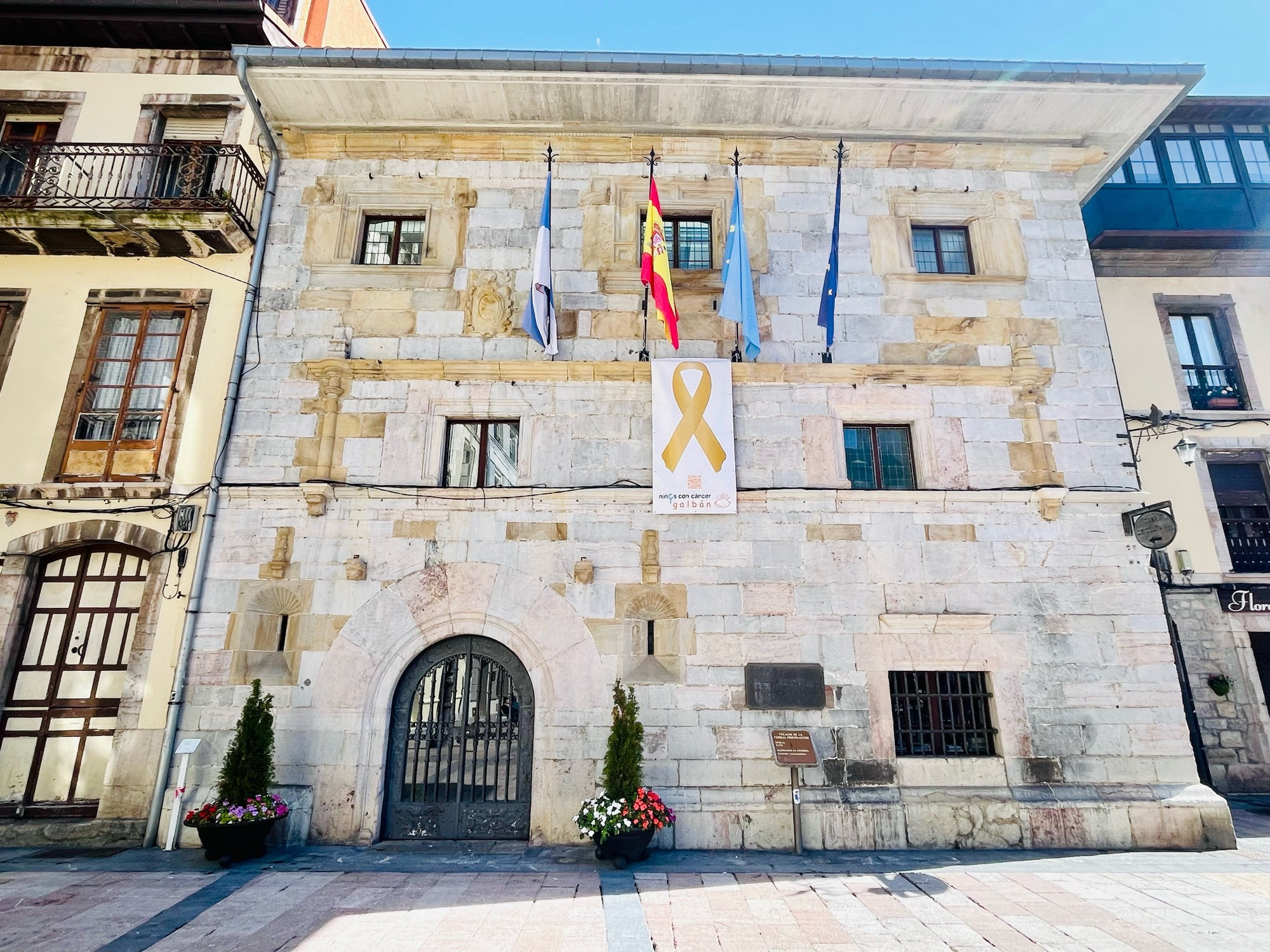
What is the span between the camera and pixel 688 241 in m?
10.1

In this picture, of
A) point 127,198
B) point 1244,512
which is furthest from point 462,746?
point 1244,512

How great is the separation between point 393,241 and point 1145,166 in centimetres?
1522

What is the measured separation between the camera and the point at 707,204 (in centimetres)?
1009

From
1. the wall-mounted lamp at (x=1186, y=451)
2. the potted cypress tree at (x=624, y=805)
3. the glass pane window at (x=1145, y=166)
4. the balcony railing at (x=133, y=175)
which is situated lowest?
the potted cypress tree at (x=624, y=805)

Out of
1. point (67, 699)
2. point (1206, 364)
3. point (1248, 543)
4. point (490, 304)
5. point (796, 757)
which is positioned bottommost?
point (796, 757)

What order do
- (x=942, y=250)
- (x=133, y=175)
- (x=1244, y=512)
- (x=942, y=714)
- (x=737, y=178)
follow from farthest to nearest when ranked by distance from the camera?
(x=1244, y=512) → (x=942, y=250) → (x=133, y=175) → (x=737, y=178) → (x=942, y=714)

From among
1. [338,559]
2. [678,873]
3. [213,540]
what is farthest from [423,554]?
[678,873]

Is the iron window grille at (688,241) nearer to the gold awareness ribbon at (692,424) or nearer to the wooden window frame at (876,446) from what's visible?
the gold awareness ribbon at (692,424)

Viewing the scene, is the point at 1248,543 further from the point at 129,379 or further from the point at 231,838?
the point at 129,379

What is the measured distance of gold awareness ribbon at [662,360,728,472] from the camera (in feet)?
28.9

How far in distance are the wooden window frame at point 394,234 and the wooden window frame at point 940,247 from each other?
7.48 metres

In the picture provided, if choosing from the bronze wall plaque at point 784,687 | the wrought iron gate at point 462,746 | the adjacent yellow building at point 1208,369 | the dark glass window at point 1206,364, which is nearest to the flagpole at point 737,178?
the bronze wall plaque at point 784,687

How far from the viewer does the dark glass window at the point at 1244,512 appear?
11.7 metres

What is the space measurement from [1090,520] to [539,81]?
10039 mm
